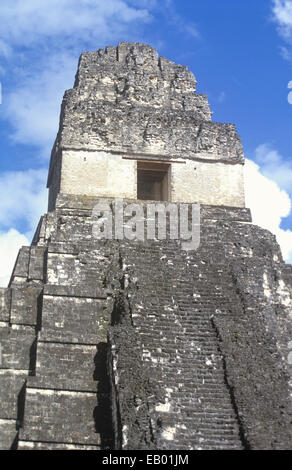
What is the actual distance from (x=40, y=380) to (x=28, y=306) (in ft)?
4.57

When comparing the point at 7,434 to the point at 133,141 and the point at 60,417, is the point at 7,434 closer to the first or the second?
the point at 60,417

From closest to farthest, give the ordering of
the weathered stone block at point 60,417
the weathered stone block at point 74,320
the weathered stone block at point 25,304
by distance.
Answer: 1. the weathered stone block at point 60,417
2. the weathered stone block at point 74,320
3. the weathered stone block at point 25,304

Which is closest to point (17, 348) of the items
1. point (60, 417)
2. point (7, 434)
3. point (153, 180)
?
point (7, 434)

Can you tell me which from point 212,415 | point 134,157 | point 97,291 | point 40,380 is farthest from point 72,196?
point 212,415

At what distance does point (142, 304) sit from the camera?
9508 millimetres

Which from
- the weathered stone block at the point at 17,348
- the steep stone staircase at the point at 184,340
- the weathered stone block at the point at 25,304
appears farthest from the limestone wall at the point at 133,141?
the weathered stone block at the point at 17,348

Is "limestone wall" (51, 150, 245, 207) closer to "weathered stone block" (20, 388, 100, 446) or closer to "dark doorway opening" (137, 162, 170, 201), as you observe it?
"dark doorway opening" (137, 162, 170, 201)

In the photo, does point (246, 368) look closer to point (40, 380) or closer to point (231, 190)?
point (40, 380)

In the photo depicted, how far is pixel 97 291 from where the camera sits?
986 centimetres

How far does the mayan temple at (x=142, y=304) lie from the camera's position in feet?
26.9

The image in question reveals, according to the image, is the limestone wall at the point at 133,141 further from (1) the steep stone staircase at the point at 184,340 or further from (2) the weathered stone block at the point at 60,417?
(2) the weathered stone block at the point at 60,417

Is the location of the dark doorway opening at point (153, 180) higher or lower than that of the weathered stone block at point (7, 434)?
higher

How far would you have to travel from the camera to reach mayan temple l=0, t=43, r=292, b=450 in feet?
26.9

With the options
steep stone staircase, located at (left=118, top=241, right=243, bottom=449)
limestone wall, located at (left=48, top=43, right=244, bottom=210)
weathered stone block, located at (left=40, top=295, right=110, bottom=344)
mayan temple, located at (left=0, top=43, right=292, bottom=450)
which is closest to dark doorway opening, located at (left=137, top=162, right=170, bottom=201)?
mayan temple, located at (left=0, top=43, right=292, bottom=450)
